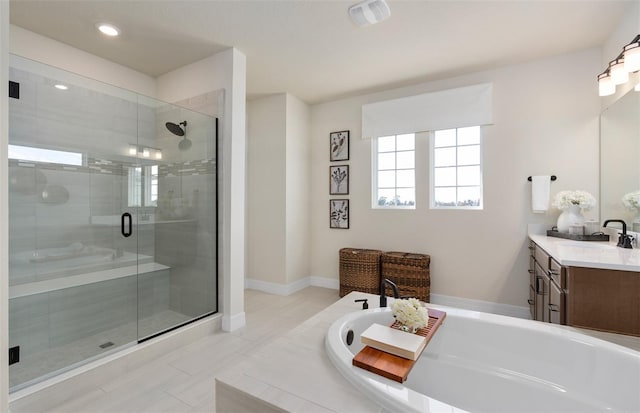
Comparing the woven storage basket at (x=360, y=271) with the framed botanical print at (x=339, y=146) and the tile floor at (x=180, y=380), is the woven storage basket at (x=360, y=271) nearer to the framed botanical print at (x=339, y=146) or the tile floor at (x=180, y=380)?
the tile floor at (x=180, y=380)

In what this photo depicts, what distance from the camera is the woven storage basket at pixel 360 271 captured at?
346 centimetres

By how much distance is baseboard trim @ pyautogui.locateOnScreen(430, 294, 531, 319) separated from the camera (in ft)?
9.93

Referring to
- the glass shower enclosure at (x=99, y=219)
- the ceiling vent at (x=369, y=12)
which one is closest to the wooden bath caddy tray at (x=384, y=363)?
the glass shower enclosure at (x=99, y=219)

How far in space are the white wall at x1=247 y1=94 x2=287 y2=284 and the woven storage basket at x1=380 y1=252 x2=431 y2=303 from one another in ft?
4.47

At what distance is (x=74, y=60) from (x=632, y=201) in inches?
191

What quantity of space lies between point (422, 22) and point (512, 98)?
1.45 meters

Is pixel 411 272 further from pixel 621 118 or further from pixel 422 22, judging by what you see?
pixel 422 22

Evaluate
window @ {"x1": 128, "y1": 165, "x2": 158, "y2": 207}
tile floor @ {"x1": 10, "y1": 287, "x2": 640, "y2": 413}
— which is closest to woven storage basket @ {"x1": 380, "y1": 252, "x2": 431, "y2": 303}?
tile floor @ {"x1": 10, "y1": 287, "x2": 640, "y2": 413}

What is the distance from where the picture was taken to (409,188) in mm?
3650

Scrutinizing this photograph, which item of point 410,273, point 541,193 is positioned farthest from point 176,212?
point 541,193

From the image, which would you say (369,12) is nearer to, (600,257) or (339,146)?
(339,146)

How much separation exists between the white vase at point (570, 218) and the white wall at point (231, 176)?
A: 9.82ft

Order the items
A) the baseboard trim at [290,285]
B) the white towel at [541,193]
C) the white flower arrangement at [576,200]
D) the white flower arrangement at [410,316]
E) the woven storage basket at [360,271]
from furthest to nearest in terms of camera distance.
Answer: the baseboard trim at [290,285] → the woven storage basket at [360,271] → the white towel at [541,193] → the white flower arrangement at [576,200] → the white flower arrangement at [410,316]

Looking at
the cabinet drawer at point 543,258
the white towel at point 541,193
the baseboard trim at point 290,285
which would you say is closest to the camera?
the cabinet drawer at point 543,258
